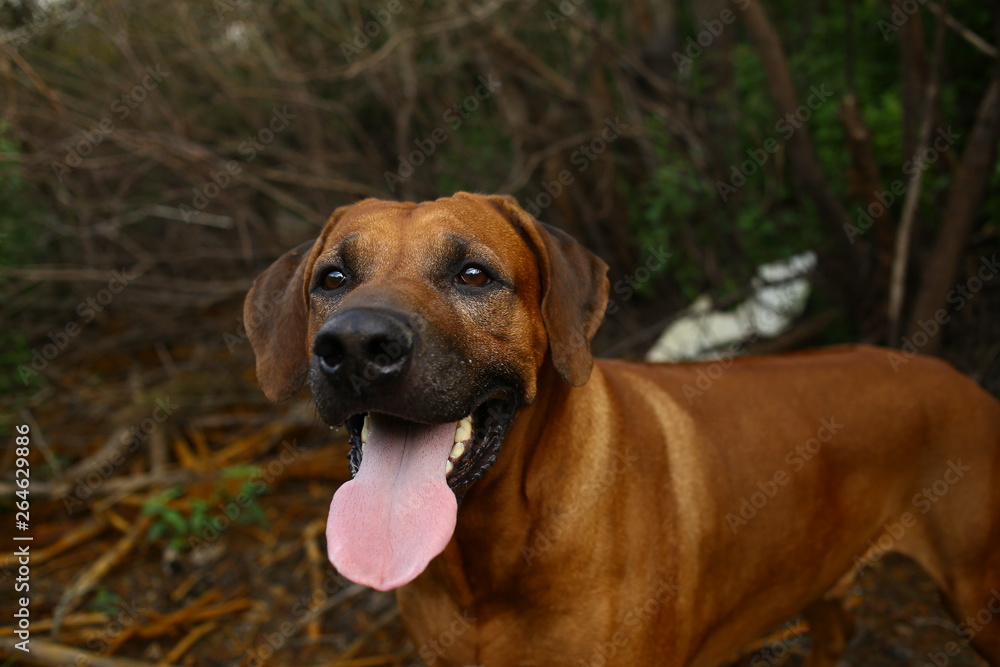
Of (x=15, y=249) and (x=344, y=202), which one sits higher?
(x=15, y=249)

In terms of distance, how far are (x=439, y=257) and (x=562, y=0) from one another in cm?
314

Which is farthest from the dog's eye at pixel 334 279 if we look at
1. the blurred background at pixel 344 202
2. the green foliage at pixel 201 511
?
the green foliage at pixel 201 511

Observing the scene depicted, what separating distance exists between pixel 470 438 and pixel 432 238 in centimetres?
59

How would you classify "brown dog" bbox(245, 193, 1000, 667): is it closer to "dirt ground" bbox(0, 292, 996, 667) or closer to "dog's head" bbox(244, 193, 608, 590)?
"dog's head" bbox(244, 193, 608, 590)

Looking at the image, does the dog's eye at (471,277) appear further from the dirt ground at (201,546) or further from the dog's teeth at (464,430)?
the dirt ground at (201,546)

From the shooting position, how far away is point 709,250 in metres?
5.58

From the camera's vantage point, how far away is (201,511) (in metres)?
4.41

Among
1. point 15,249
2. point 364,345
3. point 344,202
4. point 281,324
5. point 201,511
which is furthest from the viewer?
point 344,202

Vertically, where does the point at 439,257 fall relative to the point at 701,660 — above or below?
above

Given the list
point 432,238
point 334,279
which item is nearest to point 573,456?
point 432,238

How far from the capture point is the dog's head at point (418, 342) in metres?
1.92

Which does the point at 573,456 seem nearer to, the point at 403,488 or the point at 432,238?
the point at 403,488

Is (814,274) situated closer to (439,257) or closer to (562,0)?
(562,0)

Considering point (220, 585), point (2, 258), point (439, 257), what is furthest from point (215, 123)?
point (439, 257)
